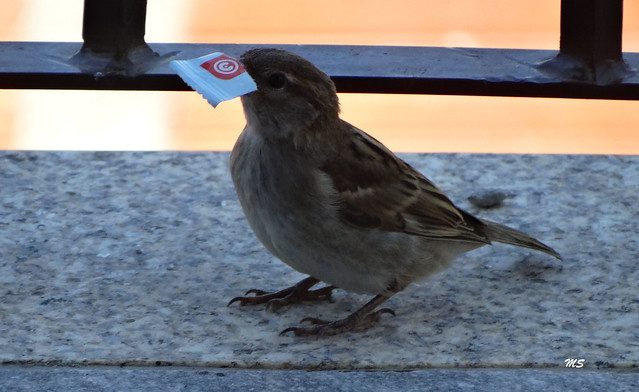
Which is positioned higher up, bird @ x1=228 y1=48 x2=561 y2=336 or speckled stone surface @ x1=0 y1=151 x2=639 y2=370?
bird @ x1=228 y1=48 x2=561 y2=336

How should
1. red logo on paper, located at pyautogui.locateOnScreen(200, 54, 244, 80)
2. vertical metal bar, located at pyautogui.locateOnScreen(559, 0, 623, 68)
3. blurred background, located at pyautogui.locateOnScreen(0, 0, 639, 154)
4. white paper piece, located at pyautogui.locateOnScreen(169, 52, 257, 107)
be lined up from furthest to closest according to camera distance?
blurred background, located at pyautogui.locateOnScreen(0, 0, 639, 154), vertical metal bar, located at pyautogui.locateOnScreen(559, 0, 623, 68), red logo on paper, located at pyautogui.locateOnScreen(200, 54, 244, 80), white paper piece, located at pyautogui.locateOnScreen(169, 52, 257, 107)

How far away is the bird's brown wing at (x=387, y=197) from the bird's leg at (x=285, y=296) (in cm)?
27

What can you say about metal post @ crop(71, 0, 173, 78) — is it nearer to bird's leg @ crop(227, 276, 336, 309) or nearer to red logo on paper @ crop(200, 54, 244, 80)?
red logo on paper @ crop(200, 54, 244, 80)

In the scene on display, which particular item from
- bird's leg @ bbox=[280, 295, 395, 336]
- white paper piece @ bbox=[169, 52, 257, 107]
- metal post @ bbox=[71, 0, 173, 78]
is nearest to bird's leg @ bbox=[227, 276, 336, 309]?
bird's leg @ bbox=[280, 295, 395, 336]

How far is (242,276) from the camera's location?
3.46 m

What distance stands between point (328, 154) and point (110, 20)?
880 mm

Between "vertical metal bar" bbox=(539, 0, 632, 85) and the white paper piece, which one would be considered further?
"vertical metal bar" bbox=(539, 0, 632, 85)

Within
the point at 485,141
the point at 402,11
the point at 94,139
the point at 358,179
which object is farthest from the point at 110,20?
the point at 402,11

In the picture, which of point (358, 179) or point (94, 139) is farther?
point (94, 139)

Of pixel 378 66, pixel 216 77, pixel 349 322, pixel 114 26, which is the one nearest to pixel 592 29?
pixel 378 66

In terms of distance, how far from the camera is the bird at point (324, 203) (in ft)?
10.2

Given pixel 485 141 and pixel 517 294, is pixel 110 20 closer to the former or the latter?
pixel 517 294

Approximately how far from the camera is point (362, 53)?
12.5ft

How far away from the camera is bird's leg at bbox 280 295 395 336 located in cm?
307
